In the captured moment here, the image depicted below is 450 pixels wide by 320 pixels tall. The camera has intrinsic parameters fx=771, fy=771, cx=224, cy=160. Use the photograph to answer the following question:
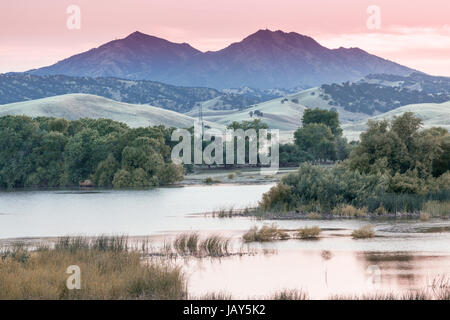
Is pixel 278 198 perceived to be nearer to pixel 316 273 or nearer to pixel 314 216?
pixel 314 216

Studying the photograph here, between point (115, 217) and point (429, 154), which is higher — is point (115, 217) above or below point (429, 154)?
below

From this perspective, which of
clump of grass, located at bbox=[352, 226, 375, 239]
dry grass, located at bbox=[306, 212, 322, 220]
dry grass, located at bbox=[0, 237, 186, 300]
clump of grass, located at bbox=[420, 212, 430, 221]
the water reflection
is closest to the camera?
dry grass, located at bbox=[0, 237, 186, 300]

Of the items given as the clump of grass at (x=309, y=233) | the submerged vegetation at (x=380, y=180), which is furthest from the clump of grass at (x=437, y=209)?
the clump of grass at (x=309, y=233)

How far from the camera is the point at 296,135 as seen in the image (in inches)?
4412

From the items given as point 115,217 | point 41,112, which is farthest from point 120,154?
point 41,112

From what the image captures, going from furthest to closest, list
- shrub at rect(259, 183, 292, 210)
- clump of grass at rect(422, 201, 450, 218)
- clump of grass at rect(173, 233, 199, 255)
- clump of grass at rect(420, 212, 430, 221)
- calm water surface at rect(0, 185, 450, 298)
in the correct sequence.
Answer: shrub at rect(259, 183, 292, 210) < clump of grass at rect(422, 201, 450, 218) < clump of grass at rect(420, 212, 430, 221) < clump of grass at rect(173, 233, 199, 255) < calm water surface at rect(0, 185, 450, 298)

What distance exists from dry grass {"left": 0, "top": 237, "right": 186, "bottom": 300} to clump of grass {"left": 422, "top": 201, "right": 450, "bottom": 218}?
72.4 ft

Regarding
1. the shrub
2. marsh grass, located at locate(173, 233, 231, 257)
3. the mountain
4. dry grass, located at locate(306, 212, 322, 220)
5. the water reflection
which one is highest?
the mountain

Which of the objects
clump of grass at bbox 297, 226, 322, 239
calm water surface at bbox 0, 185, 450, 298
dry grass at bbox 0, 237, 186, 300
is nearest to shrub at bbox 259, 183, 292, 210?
calm water surface at bbox 0, 185, 450, 298

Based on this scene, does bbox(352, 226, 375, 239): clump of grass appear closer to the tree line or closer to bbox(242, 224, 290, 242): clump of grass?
bbox(242, 224, 290, 242): clump of grass

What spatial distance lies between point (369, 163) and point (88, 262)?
28.4 meters

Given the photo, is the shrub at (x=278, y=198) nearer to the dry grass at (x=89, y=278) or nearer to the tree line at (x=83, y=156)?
the dry grass at (x=89, y=278)

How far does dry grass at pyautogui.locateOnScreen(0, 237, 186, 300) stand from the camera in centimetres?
2061
